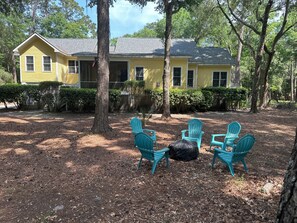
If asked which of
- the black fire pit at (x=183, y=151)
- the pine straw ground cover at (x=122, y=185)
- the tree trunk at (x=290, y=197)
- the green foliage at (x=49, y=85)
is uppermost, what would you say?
the green foliage at (x=49, y=85)

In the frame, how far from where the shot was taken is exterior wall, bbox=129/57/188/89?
1839cm

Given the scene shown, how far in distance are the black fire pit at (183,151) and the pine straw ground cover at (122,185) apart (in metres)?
0.14

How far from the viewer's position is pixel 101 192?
3898 millimetres

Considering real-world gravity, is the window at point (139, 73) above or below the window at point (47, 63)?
below

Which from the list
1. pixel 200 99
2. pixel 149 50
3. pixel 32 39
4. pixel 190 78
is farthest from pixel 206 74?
pixel 32 39

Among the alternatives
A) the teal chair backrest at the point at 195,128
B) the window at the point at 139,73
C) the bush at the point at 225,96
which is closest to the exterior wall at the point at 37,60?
the window at the point at 139,73

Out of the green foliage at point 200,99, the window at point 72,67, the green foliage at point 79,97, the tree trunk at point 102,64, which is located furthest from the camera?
the window at point 72,67

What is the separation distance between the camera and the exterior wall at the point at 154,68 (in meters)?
18.4

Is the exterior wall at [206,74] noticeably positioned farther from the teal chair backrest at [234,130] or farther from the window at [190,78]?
A: the teal chair backrest at [234,130]

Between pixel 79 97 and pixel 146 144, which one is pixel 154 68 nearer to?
pixel 79 97

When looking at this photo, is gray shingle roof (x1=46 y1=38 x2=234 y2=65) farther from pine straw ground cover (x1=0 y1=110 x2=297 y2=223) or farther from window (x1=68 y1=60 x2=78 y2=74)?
pine straw ground cover (x1=0 y1=110 x2=297 y2=223)

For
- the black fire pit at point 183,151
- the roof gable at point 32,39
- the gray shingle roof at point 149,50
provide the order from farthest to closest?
the roof gable at point 32,39, the gray shingle roof at point 149,50, the black fire pit at point 183,151

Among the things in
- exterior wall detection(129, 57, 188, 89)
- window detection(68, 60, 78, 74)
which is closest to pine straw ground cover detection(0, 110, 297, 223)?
exterior wall detection(129, 57, 188, 89)

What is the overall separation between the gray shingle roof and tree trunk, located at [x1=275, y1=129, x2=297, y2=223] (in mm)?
16809
